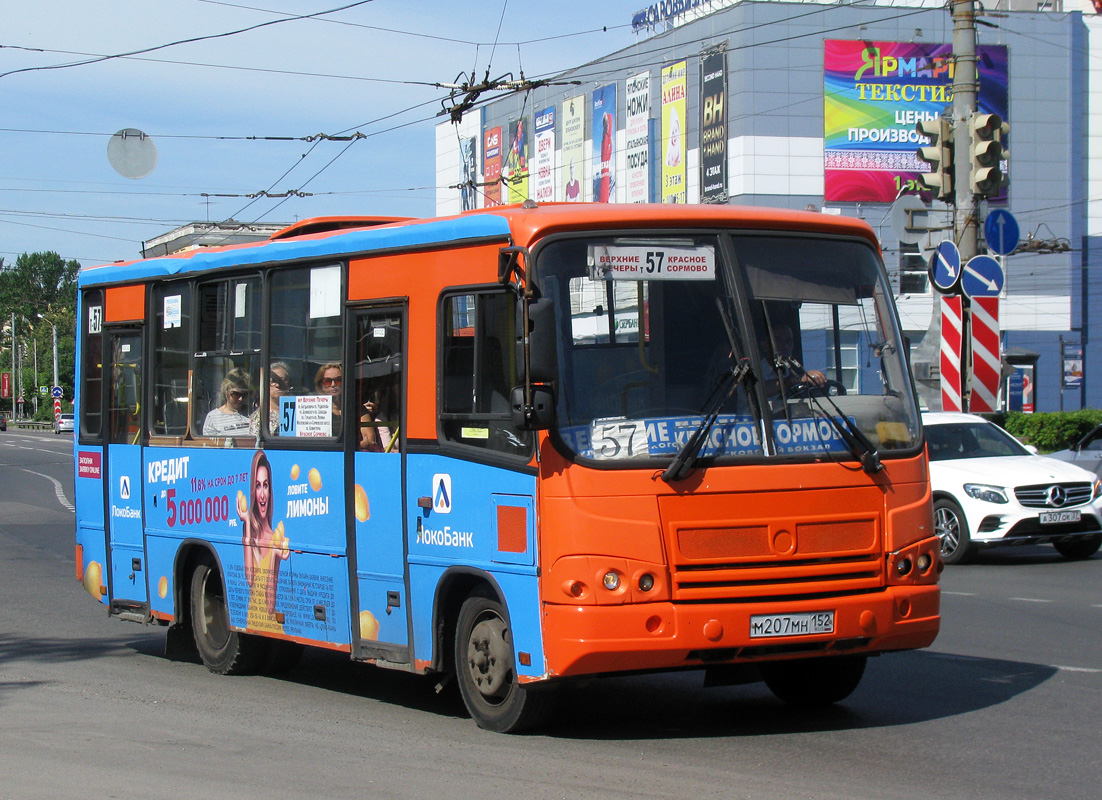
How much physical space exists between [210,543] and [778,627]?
4.75 meters

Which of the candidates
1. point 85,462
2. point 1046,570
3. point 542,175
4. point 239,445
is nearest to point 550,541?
point 239,445

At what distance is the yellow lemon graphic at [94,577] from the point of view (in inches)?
466

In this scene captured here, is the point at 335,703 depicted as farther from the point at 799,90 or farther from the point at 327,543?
the point at 799,90

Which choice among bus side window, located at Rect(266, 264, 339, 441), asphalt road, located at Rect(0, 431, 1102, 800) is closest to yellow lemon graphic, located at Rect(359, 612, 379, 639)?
asphalt road, located at Rect(0, 431, 1102, 800)

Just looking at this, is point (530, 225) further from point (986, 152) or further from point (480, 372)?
point (986, 152)

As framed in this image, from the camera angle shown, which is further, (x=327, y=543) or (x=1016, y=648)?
(x=1016, y=648)

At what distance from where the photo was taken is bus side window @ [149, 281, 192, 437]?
10.9 meters

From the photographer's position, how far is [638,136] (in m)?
67.5

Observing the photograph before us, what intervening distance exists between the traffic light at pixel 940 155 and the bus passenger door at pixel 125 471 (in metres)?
10.1

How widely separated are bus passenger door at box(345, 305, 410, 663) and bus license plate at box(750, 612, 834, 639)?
7.06ft

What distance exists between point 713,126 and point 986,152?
153 ft

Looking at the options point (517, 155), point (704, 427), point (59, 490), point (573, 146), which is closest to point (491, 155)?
point (517, 155)

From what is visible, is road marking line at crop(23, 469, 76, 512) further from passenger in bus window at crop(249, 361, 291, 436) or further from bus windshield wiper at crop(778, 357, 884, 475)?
bus windshield wiper at crop(778, 357, 884, 475)

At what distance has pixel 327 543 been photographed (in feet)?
29.4
